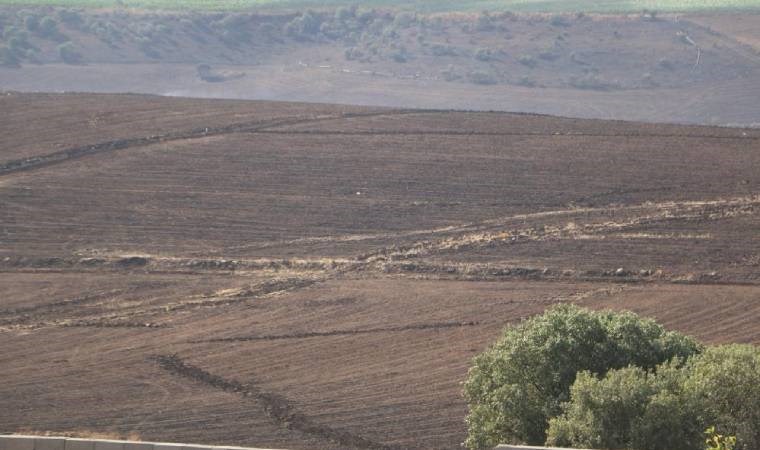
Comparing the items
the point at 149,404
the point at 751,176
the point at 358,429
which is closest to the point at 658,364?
the point at 358,429

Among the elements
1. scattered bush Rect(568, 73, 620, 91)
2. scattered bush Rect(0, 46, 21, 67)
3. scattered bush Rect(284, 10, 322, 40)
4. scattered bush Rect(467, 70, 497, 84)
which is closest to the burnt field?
scattered bush Rect(568, 73, 620, 91)

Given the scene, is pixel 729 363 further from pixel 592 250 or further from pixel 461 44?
pixel 461 44

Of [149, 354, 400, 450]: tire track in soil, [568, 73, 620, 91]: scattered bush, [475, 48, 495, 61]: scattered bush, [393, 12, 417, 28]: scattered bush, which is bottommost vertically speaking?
[149, 354, 400, 450]: tire track in soil

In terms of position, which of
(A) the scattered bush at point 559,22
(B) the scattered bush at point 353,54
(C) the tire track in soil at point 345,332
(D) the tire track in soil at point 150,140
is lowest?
(C) the tire track in soil at point 345,332

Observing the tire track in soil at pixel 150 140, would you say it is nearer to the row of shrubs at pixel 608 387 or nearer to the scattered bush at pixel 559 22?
the row of shrubs at pixel 608 387

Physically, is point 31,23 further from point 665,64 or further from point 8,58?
point 665,64

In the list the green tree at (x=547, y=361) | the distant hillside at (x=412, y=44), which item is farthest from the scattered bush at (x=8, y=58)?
the green tree at (x=547, y=361)

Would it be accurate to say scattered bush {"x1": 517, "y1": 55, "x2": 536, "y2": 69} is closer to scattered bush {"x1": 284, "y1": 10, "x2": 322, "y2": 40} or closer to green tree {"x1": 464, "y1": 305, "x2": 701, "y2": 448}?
scattered bush {"x1": 284, "y1": 10, "x2": 322, "y2": 40}
